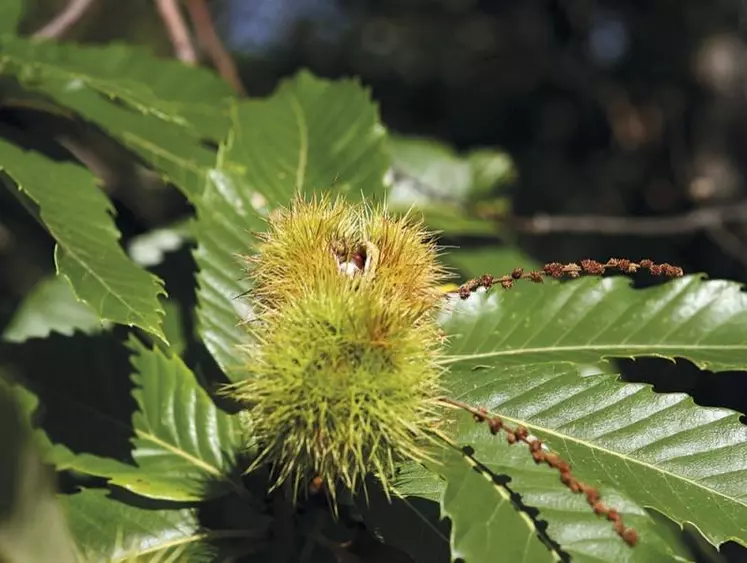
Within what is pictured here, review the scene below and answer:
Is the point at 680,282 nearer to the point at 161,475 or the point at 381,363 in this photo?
the point at 381,363

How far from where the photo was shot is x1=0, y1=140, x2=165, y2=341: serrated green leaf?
3.49 ft

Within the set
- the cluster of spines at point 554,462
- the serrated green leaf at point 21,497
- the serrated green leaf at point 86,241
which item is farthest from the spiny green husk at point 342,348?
the serrated green leaf at point 21,497

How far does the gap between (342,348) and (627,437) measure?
1.25 ft

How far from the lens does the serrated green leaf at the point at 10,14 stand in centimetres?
160

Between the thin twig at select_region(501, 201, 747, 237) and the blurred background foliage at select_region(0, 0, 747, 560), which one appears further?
the blurred background foliage at select_region(0, 0, 747, 560)

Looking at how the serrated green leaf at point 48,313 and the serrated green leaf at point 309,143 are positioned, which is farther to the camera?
the serrated green leaf at point 48,313

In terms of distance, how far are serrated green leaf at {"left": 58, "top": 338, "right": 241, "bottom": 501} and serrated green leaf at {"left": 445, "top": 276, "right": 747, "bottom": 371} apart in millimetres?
361

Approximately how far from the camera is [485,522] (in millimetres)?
865

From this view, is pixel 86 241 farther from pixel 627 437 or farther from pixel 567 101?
pixel 567 101

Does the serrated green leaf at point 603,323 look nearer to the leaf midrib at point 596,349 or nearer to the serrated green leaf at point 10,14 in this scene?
the leaf midrib at point 596,349

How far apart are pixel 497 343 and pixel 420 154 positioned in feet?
4.72

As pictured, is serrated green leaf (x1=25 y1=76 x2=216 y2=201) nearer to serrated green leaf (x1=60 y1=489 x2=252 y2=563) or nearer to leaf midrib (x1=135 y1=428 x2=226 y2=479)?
leaf midrib (x1=135 y1=428 x2=226 y2=479)

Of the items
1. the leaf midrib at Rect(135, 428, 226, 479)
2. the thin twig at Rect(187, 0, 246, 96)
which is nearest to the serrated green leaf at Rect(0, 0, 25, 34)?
the thin twig at Rect(187, 0, 246, 96)

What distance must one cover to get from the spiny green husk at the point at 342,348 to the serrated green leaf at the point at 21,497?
342 millimetres
